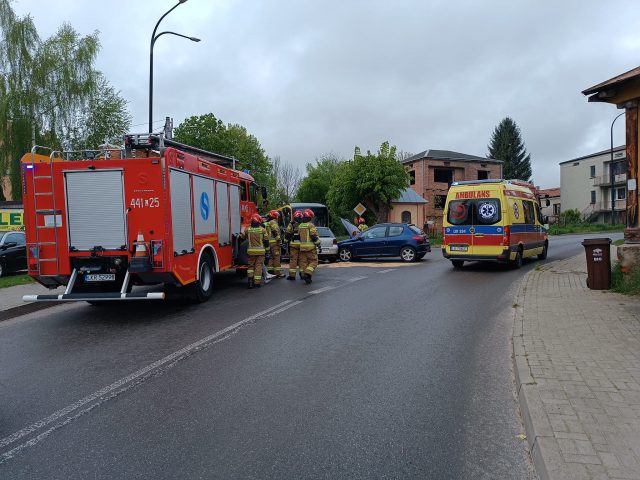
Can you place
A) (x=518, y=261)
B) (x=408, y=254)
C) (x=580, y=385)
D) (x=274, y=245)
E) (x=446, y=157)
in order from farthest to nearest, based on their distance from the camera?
1. (x=446, y=157)
2. (x=408, y=254)
3. (x=518, y=261)
4. (x=274, y=245)
5. (x=580, y=385)

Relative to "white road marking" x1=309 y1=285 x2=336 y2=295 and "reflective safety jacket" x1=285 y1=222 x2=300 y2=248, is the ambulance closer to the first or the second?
"reflective safety jacket" x1=285 y1=222 x2=300 y2=248

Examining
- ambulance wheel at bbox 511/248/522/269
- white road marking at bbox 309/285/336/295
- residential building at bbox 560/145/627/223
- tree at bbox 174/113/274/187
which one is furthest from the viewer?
residential building at bbox 560/145/627/223

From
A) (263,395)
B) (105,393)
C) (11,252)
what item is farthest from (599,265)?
(11,252)

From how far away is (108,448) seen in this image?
12.1ft

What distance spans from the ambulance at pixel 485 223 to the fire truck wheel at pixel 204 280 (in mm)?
7892

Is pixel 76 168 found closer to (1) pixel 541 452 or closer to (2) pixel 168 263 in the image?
(2) pixel 168 263

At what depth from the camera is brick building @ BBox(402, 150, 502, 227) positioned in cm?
4931

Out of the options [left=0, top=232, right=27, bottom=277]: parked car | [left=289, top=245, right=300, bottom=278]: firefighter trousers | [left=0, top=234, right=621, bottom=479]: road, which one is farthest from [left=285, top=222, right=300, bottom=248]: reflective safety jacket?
[left=0, top=232, right=27, bottom=277]: parked car

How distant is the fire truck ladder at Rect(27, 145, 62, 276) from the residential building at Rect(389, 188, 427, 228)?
128 ft

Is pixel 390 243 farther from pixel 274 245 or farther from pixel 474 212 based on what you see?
pixel 274 245

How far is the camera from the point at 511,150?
73.7 m

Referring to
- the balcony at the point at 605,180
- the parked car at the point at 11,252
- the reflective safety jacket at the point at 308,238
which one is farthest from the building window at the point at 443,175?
the parked car at the point at 11,252

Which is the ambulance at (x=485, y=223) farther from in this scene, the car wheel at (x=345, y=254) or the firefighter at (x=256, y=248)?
the firefighter at (x=256, y=248)

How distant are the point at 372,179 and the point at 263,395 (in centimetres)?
3079
